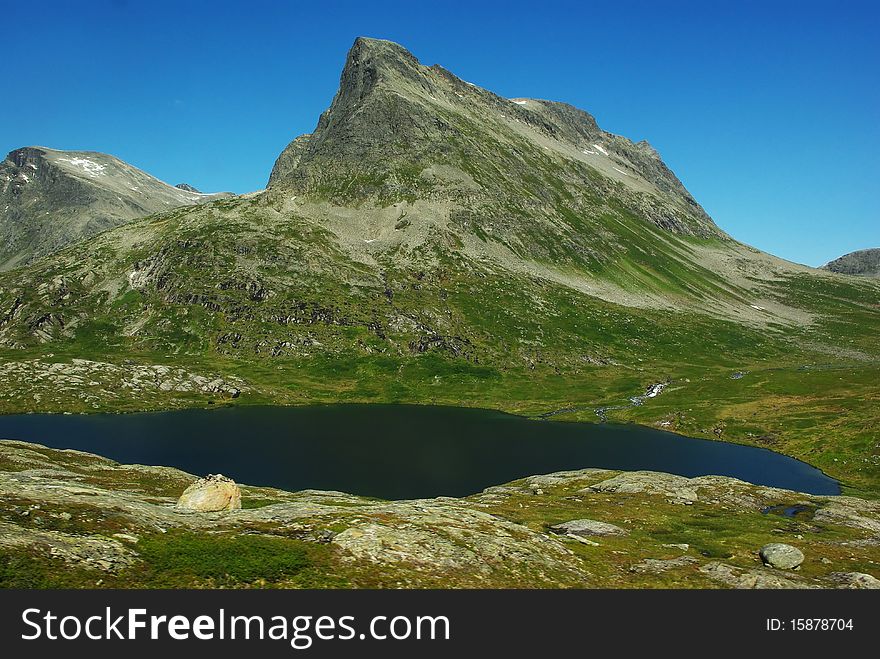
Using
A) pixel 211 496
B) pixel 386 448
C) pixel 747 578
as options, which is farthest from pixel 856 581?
pixel 386 448

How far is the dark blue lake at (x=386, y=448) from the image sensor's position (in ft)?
278

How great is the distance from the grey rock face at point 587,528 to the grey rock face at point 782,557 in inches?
427

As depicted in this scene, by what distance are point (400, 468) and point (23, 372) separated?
429 feet

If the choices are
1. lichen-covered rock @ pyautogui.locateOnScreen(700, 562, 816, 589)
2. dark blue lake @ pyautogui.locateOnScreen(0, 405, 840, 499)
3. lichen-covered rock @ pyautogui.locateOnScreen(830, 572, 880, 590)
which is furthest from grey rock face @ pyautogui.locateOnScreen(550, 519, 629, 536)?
dark blue lake @ pyautogui.locateOnScreen(0, 405, 840, 499)

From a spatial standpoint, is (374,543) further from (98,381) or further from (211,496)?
(98,381)

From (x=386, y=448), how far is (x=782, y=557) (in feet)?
250

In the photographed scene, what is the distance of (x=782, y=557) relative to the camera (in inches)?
1444

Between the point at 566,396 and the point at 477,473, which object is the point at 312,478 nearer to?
the point at 477,473

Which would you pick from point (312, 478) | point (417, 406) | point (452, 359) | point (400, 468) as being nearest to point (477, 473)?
point (400, 468)

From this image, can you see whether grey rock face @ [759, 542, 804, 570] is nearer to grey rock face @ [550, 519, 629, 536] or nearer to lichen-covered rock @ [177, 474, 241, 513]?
grey rock face @ [550, 519, 629, 536]

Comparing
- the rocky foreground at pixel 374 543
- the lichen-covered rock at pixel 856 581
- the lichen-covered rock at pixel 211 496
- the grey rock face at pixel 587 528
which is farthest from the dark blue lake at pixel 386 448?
the lichen-covered rock at pixel 856 581

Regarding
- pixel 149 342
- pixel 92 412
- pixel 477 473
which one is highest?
pixel 149 342

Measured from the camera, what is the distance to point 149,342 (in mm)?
191375
